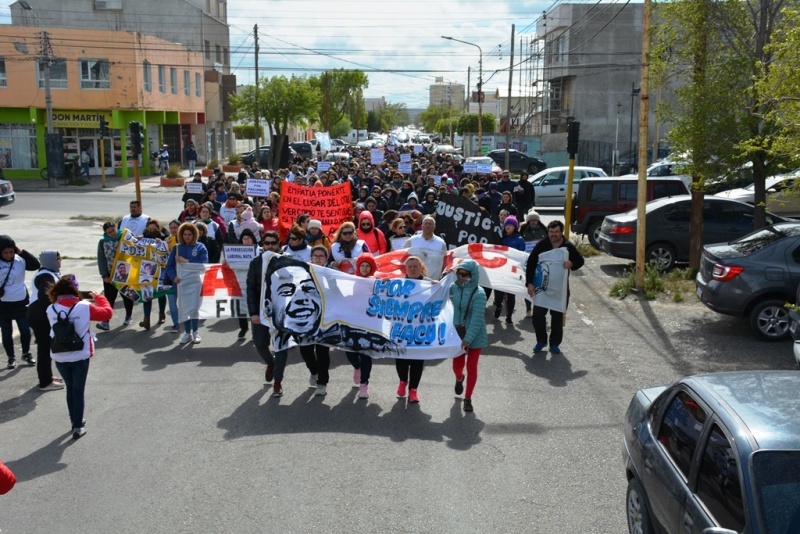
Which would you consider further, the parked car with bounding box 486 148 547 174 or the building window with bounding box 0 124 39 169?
the parked car with bounding box 486 148 547 174

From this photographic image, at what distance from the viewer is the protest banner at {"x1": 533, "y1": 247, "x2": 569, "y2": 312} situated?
1135 cm

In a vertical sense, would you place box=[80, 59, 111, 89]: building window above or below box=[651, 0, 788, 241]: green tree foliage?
above

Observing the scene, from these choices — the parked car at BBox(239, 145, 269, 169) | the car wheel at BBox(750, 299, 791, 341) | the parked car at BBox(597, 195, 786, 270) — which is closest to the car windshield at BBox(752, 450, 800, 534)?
the car wheel at BBox(750, 299, 791, 341)

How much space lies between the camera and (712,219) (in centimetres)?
1720

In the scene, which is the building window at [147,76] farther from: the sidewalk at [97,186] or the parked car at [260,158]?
the parked car at [260,158]

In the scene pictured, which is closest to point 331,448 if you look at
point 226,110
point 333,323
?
point 333,323

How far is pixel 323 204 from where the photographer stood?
54.2 feet

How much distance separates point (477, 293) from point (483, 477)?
2.34 metres

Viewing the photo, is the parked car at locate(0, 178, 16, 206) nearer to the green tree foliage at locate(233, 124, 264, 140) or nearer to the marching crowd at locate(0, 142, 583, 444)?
the marching crowd at locate(0, 142, 583, 444)

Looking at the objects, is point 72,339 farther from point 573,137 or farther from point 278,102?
point 278,102

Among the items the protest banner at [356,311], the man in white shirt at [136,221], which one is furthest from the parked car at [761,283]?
the man in white shirt at [136,221]

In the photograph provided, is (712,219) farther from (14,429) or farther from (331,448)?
(14,429)

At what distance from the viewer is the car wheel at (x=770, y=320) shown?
465 inches

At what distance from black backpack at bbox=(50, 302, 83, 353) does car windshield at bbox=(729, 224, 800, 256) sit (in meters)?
8.75
